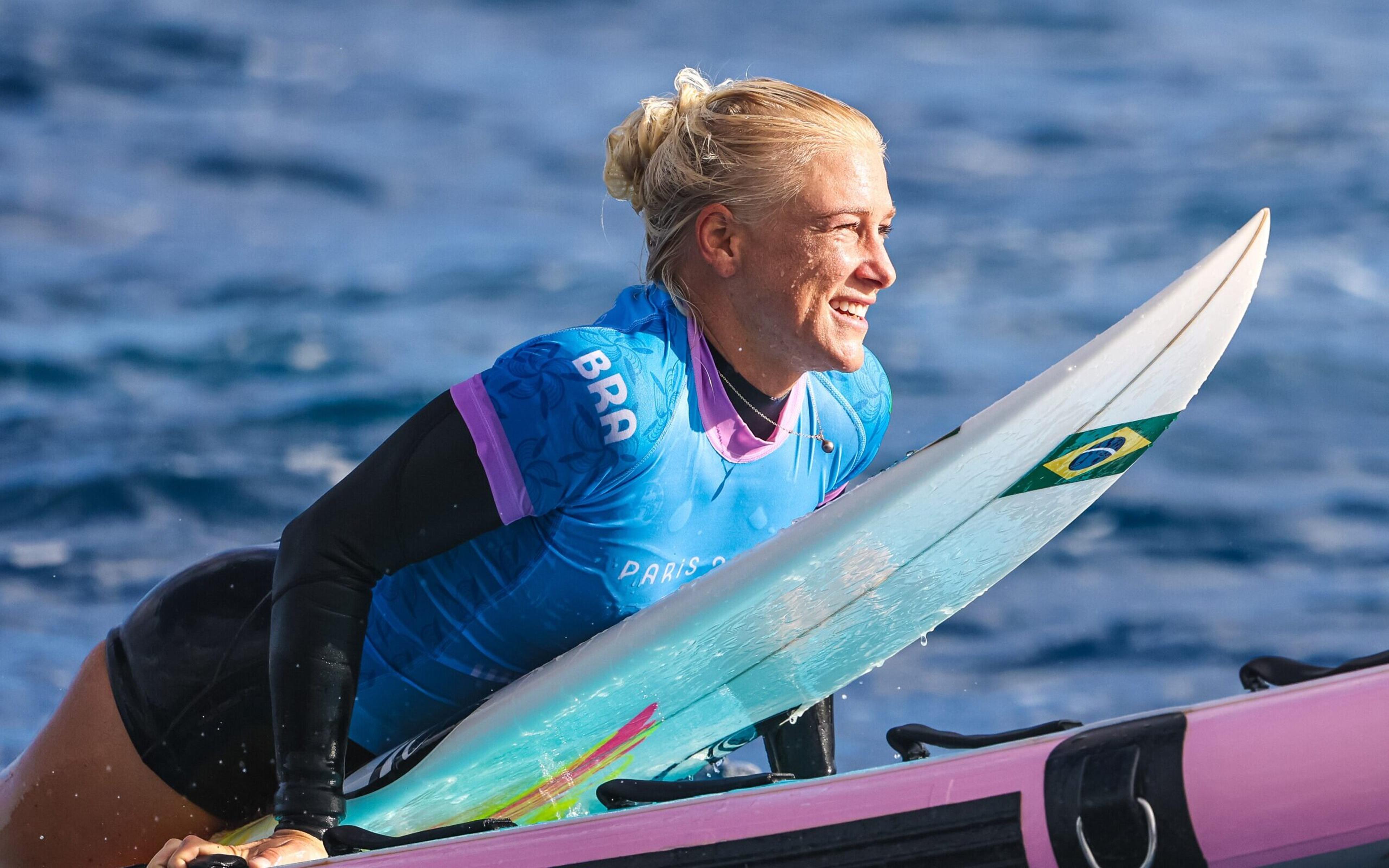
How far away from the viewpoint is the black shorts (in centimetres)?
270

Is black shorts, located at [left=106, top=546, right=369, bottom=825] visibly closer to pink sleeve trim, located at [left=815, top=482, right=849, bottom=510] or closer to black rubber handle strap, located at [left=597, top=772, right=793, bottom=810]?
black rubber handle strap, located at [left=597, top=772, right=793, bottom=810]

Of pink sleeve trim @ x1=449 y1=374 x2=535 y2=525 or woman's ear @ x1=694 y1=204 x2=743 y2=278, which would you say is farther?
woman's ear @ x1=694 y1=204 x2=743 y2=278

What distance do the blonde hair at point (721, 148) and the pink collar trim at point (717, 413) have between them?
79 mm

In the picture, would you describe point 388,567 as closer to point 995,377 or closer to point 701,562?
point 701,562

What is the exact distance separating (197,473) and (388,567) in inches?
171

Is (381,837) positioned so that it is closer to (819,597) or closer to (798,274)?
(819,597)

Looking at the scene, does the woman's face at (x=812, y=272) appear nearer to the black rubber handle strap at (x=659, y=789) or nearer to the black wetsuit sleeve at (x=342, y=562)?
the black wetsuit sleeve at (x=342, y=562)

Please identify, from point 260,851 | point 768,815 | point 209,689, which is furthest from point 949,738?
point 209,689

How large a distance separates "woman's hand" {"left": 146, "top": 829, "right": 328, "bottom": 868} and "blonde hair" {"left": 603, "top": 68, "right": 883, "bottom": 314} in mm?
1017

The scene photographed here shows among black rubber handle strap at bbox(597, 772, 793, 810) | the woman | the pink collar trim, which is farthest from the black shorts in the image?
the pink collar trim

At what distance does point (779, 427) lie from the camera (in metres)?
2.72

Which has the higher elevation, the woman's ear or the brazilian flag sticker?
the woman's ear

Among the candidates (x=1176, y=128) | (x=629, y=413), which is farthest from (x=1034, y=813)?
(x=1176, y=128)

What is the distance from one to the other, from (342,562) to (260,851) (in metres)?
0.42
